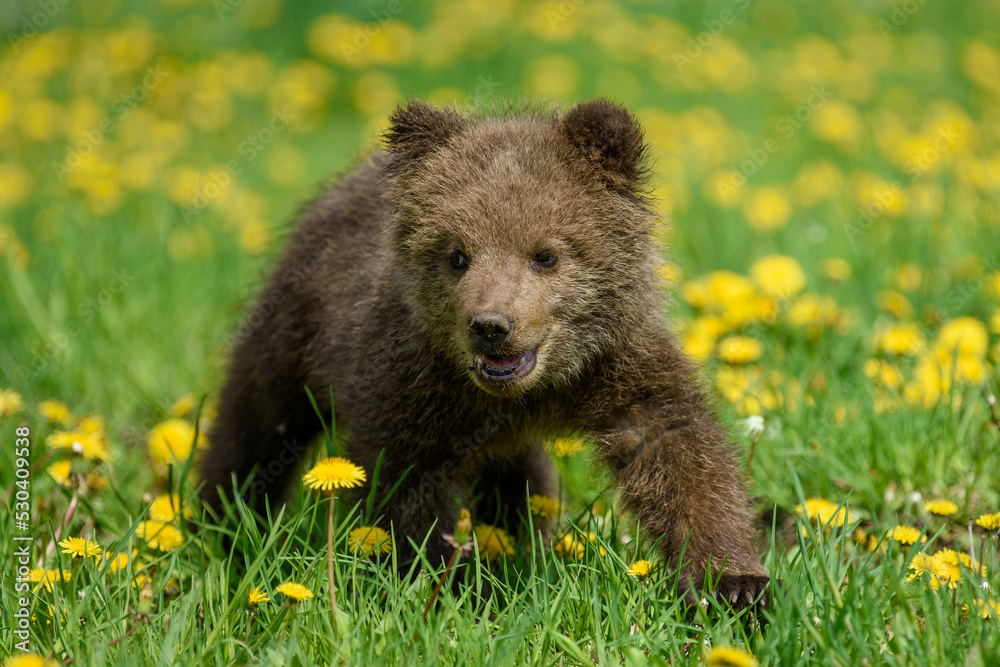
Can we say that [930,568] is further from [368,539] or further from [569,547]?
[368,539]

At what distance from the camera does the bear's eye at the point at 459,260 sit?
138 inches

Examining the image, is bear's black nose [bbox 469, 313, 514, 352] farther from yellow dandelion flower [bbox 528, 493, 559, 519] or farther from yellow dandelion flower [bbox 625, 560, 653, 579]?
yellow dandelion flower [bbox 528, 493, 559, 519]

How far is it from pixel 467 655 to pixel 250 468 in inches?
86.8

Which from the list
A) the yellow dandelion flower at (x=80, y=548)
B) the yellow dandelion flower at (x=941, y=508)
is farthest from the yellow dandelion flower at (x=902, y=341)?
the yellow dandelion flower at (x=80, y=548)

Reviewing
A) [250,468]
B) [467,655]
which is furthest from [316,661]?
[250,468]

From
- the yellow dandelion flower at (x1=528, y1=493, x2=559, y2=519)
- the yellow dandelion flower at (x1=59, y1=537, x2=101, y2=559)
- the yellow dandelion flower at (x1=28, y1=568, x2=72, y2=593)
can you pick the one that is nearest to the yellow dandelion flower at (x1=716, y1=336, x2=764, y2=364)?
the yellow dandelion flower at (x1=528, y1=493, x2=559, y2=519)

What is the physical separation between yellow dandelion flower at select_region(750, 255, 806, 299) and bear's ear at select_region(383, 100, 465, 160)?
2369 mm

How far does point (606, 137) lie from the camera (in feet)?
11.7

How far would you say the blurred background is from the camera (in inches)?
215

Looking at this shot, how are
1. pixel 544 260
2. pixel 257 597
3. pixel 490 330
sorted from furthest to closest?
1. pixel 544 260
2. pixel 490 330
3. pixel 257 597

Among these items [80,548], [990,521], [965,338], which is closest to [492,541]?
[80,548]

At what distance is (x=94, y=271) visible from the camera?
639 centimetres

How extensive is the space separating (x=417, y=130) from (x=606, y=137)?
2.28 ft

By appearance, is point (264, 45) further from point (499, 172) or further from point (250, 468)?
point (499, 172)
